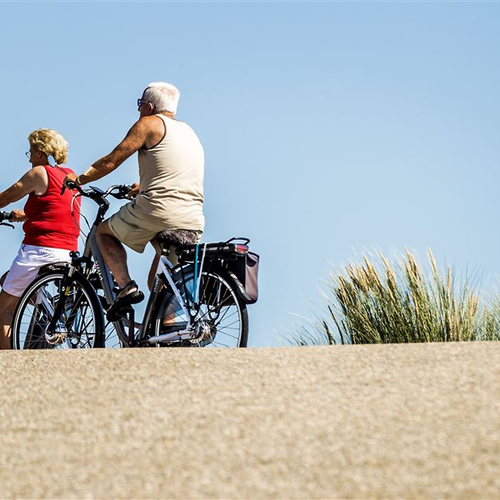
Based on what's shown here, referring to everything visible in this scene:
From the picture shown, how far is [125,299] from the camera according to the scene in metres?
7.32

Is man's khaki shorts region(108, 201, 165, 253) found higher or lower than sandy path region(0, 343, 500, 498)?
higher

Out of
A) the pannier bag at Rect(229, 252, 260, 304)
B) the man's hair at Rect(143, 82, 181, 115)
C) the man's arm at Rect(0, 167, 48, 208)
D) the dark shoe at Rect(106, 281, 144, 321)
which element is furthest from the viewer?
the man's arm at Rect(0, 167, 48, 208)

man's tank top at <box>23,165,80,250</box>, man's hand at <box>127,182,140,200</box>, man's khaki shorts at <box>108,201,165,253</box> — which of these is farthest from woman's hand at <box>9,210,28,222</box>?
man's khaki shorts at <box>108,201,165,253</box>

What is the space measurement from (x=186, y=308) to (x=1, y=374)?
1405mm

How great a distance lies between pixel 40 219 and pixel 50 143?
637 mm

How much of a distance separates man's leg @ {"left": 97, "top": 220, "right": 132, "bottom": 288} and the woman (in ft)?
2.50

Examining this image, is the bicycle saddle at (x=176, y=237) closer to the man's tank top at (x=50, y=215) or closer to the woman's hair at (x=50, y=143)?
the man's tank top at (x=50, y=215)

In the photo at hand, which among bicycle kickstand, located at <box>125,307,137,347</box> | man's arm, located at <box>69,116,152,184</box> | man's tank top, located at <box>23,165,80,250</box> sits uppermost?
man's arm, located at <box>69,116,152,184</box>

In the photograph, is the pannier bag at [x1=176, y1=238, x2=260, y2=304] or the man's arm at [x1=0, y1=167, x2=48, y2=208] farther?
the man's arm at [x1=0, y1=167, x2=48, y2=208]

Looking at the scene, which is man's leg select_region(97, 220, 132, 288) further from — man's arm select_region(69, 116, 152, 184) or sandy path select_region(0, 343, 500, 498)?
sandy path select_region(0, 343, 500, 498)

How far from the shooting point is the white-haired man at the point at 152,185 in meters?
7.21

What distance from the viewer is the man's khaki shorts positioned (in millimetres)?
7215

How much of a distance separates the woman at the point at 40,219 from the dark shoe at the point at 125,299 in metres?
1.07

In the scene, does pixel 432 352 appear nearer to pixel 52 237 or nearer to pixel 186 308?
pixel 186 308
